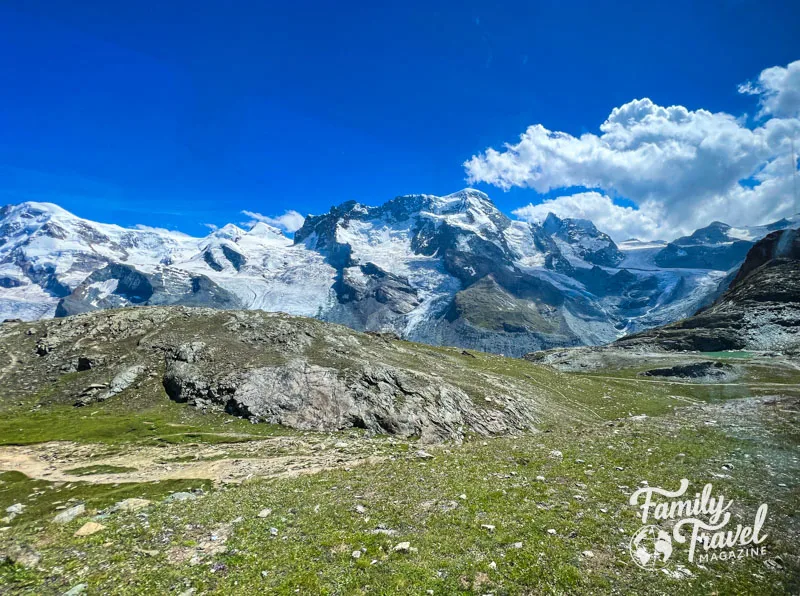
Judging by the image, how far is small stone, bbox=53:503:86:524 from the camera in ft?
72.9

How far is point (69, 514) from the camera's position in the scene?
22.9m

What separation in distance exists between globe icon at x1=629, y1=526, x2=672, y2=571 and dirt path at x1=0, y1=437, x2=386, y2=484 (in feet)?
63.8

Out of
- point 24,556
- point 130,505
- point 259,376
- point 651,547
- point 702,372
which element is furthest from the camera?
point 702,372

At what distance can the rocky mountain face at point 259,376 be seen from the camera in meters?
51.1

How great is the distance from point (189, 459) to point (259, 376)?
63.9ft

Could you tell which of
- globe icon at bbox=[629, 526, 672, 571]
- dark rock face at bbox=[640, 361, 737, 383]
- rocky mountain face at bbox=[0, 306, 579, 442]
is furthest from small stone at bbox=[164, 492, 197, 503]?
dark rock face at bbox=[640, 361, 737, 383]

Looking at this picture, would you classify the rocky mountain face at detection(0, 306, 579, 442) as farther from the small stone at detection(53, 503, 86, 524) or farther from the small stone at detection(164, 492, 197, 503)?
the small stone at detection(53, 503, 86, 524)

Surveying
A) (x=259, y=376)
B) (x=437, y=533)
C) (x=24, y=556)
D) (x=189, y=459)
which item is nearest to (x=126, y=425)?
(x=259, y=376)

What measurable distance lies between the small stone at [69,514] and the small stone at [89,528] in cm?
292

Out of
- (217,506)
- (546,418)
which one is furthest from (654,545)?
(546,418)

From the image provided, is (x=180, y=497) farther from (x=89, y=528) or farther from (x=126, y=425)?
(x=126, y=425)

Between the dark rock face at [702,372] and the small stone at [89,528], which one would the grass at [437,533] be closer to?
the small stone at [89,528]

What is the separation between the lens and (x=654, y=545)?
52.7ft

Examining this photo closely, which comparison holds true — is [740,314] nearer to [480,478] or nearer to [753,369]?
[753,369]
